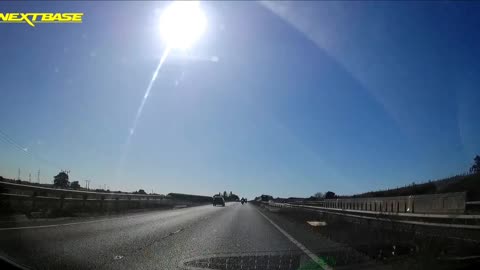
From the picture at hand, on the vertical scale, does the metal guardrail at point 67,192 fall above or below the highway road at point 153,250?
above

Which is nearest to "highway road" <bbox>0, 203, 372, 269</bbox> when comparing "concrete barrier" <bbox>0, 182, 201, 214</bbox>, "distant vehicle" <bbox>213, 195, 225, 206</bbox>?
"concrete barrier" <bbox>0, 182, 201, 214</bbox>

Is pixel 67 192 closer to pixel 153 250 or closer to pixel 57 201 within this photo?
pixel 57 201

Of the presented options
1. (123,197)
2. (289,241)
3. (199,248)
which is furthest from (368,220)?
(123,197)

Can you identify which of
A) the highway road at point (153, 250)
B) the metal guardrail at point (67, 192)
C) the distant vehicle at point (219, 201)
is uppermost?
the metal guardrail at point (67, 192)

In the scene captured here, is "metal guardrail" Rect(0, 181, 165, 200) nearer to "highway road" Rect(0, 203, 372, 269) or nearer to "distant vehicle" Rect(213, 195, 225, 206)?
"highway road" Rect(0, 203, 372, 269)

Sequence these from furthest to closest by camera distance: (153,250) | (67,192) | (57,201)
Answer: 1. (67,192)
2. (57,201)
3. (153,250)

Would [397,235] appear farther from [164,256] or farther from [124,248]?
[124,248]

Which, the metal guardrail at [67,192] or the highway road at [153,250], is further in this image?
the metal guardrail at [67,192]

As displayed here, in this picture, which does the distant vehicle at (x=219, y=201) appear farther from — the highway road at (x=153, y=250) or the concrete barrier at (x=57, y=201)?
the highway road at (x=153, y=250)

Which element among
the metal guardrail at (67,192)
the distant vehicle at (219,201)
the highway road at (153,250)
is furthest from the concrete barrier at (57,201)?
the distant vehicle at (219,201)

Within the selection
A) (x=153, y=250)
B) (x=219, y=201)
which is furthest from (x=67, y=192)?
(x=219, y=201)

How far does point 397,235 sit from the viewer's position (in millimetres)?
14055

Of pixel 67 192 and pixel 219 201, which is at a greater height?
pixel 67 192

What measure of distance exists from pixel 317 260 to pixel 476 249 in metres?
3.48
